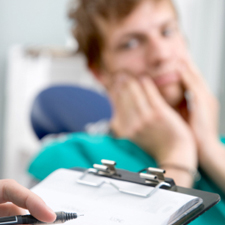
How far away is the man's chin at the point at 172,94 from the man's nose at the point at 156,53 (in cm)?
7

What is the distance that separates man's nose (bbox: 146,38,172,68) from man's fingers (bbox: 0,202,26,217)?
505 millimetres

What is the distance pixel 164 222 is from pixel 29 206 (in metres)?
0.10

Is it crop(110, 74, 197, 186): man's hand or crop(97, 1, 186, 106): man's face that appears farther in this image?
crop(97, 1, 186, 106): man's face

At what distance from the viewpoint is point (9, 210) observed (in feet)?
0.86

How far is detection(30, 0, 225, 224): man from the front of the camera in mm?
604

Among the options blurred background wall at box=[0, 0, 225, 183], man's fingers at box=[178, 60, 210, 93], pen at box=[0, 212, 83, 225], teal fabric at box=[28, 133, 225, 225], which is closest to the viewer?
pen at box=[0, 212, 83, 225]

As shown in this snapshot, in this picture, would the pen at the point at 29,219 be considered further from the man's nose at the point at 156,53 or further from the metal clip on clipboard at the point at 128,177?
the man's nose at the point at 156,53

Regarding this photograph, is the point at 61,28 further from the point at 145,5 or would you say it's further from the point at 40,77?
the point at 145,5

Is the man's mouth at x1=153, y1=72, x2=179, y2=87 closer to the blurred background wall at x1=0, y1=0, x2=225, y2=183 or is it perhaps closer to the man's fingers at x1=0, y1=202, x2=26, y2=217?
the man's fingers at x1=0, y1=202, x2=26, y2=217

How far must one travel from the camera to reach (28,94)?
5.93ft

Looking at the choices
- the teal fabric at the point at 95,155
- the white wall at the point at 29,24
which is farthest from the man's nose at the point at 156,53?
the white wall at the point at 29,24

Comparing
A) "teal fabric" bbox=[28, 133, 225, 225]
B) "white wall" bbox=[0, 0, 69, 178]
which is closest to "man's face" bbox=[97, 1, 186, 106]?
"teal fabric" bbox=[28, 133, 225, 225]

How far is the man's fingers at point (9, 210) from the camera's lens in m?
0.26

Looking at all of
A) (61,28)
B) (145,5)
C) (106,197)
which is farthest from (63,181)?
(61,28)
